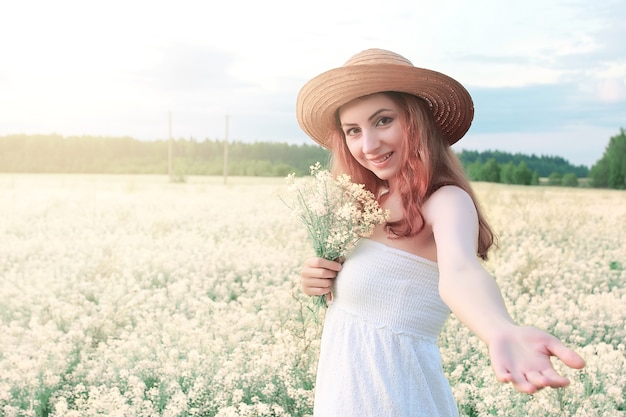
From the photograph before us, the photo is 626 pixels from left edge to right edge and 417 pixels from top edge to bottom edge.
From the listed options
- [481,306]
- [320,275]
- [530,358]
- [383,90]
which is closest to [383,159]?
[383,90]

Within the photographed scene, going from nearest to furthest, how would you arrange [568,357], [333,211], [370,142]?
[568,357]
[370,142]
[333,211]

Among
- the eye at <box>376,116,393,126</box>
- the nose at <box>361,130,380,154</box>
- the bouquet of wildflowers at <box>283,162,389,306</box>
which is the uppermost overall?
the eye at <box>376,116,393,126</box>

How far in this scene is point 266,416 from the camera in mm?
4539

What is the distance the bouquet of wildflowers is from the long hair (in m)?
0.09

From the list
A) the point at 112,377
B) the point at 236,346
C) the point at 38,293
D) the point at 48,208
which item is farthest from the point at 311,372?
the point at 48,208

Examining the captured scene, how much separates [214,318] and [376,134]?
11.9 ft

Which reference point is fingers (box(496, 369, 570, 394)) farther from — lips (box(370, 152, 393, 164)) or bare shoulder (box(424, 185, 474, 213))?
lips (box(370, 152, 393, 164))

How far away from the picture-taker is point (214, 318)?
611 cm

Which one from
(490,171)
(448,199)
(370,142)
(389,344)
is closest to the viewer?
(448,199)

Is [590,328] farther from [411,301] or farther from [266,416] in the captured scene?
[411,301]

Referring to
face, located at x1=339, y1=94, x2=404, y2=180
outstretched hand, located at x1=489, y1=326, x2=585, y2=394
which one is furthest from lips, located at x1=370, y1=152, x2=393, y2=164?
outstretched hand, located at x1=489, y1=326, x2=585, y2=394

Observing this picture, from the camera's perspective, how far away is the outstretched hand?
1.64 meters

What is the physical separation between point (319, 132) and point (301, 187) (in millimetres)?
441

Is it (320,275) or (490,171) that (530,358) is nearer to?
(320,275)
